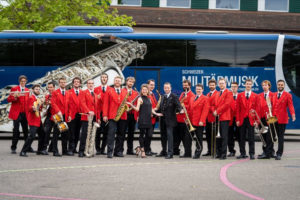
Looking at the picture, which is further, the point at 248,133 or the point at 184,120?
the point at 184,120

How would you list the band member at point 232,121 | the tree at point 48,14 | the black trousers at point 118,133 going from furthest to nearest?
the tree at point 48,14
the band member at point 232,121
the black trousers at point 118,133

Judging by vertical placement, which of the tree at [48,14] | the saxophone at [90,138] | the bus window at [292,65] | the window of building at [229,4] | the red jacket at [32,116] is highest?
the window of building at [229,4]

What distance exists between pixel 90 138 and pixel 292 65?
8.63 metres

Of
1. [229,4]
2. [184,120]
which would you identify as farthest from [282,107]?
[229,4]

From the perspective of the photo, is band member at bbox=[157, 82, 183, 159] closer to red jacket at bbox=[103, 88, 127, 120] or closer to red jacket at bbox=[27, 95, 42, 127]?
red jacket at bbox=[103, 88, 127, 120]

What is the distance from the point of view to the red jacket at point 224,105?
41.2 ft

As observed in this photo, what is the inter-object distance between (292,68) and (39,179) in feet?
38.6

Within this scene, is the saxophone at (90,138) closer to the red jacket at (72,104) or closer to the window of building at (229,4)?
the red jacket at (72,104)

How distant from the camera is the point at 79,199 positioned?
7363 millimetres

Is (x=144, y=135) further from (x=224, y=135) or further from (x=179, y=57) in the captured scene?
(x=179, y=57)

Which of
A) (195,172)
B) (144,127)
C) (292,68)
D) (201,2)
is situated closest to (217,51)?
(292,68)

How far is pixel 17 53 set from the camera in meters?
18.8

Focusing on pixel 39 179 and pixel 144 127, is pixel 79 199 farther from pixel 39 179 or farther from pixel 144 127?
pixel 144 127

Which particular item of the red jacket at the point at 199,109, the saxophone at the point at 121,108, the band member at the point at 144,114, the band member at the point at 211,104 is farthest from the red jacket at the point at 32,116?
the band member at the point at 211,104
